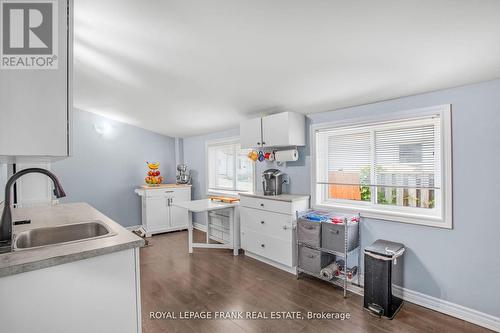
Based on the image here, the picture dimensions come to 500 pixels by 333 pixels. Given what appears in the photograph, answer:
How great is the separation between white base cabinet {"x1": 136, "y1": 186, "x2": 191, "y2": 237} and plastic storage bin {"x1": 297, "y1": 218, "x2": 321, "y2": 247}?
114 inches

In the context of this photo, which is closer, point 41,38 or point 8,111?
point 8,111

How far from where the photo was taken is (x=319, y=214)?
292 cm

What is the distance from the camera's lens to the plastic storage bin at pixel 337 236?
2.48 metres

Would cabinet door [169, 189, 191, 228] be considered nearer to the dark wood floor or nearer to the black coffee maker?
the dark wood floor

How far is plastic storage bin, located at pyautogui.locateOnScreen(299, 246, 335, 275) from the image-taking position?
2641 mm

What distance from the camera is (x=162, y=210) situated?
474 centimetres

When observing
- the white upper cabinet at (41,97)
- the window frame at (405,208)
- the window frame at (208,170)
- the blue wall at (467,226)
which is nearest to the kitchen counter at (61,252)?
the white upper cabinet at (41,97)

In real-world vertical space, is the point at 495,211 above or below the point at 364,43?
below

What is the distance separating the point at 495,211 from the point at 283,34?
215cm

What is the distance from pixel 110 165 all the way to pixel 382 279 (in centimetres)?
490

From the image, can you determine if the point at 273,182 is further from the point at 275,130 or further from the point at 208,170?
the point at 208,170

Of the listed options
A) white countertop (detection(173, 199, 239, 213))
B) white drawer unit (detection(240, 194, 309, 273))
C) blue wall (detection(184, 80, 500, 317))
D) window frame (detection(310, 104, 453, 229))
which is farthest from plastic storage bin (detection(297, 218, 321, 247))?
white countertop (detection(173, 199, 239, 213))

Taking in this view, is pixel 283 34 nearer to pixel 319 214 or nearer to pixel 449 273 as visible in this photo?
pixel 319 214

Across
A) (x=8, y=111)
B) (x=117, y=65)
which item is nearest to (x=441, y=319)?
(x=8, y=111)
